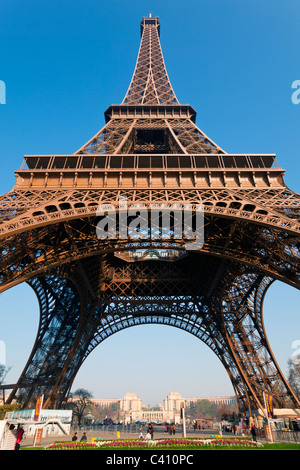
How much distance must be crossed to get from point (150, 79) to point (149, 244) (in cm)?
2959

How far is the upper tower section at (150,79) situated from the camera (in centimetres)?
3859

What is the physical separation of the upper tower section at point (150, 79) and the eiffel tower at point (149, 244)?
10.4 inches

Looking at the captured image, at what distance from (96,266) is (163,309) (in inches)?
462

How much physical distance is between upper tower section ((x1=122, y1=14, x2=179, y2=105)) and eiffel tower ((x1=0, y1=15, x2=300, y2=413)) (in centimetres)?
26

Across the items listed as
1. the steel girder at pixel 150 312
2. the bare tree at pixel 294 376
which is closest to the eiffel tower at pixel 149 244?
the steel girder at pixel 150 312

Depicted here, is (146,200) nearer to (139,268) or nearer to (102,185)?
(102,185)

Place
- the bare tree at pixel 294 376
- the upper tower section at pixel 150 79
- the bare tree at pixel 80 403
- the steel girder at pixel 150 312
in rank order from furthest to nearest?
the bare tree at pixel 80 403 < the bare tree at pixel 294 376 < the upper tower section at pixel 150 79 < the steel girder at pixel 150 312

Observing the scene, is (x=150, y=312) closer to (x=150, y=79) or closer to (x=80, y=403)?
(x=150, y=79)

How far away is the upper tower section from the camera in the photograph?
127 ft

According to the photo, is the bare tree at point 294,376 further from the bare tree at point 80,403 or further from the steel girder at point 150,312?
the bare tree at point 80,403

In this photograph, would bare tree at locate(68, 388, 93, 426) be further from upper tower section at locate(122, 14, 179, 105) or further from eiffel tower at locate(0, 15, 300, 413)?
upper tower section at locate(122, 14, 179, 105)

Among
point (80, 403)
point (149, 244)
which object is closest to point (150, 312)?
point (149, 244)

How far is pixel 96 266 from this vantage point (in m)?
30.4

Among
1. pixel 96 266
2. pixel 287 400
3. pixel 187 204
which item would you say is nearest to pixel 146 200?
pixel 187 204
